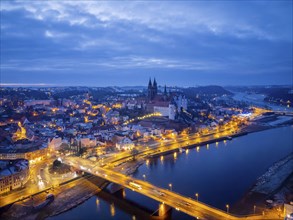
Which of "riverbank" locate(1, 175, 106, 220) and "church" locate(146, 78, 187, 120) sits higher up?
"church" locate(146, 78, 187, 120)

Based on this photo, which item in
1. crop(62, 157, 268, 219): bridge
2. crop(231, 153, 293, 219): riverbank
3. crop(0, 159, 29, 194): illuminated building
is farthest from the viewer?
crop(0, 159, 29, 194): illuminated building

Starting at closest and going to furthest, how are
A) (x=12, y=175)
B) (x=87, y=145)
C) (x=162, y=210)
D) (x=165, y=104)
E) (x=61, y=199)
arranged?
(x=162, y=210)
(x=61, y=199)
(x=12, y=175)
(x=87, y=145)
(x=165, y=104)

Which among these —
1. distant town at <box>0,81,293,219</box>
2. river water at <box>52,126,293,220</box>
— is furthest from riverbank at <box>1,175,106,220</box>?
river water at <box>52,126,293,220</box>

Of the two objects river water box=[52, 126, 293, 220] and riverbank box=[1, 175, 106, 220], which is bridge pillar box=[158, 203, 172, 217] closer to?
river water box=[52, 126, 293, 220]

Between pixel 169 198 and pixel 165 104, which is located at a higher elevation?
pixel 165 104

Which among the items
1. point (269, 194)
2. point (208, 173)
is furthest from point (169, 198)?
point (208, 173)

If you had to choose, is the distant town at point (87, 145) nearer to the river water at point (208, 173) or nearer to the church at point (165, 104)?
the church at point (165, 104)

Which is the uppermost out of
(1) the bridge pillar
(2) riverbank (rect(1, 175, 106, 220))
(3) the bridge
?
(3) the bridge

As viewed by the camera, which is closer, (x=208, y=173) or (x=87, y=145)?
(x=208, y=173)

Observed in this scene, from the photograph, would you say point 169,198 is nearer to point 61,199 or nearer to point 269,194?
point 61,199

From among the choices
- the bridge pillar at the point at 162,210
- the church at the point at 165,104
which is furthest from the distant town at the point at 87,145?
the bridge pillar at the point at 162,210
